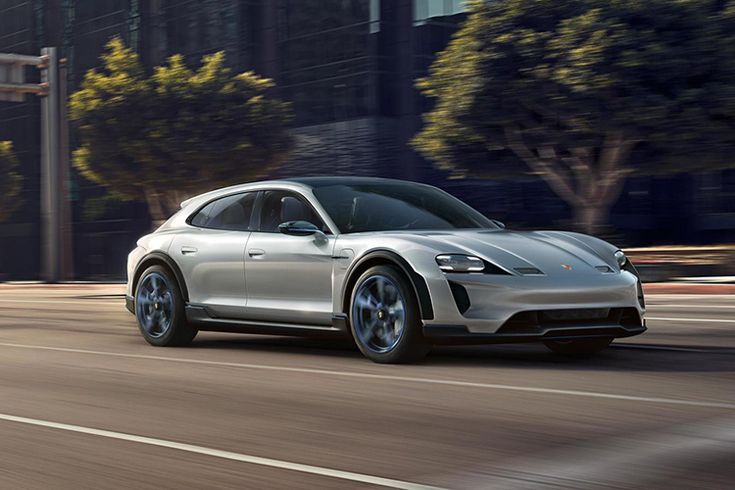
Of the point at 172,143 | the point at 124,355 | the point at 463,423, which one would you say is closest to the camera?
the point at 463,423

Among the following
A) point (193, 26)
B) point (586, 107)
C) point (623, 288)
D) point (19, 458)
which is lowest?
point (19, 458)

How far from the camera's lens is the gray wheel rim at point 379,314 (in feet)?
28.6

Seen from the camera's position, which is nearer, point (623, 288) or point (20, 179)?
point (623, 288)

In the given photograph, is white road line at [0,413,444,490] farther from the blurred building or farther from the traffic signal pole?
the blurred building

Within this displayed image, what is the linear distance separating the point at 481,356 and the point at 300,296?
1420mm

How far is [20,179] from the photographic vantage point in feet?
175

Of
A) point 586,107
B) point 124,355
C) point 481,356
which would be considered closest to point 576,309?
point 481,356

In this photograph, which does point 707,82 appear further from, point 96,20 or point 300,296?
point 96,20

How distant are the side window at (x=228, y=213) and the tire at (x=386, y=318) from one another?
5.71ft

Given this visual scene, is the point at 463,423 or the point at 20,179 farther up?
the point at 20,179

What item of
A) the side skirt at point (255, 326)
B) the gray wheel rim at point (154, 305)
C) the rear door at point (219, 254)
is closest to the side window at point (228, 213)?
the rear door at point (219, 254)

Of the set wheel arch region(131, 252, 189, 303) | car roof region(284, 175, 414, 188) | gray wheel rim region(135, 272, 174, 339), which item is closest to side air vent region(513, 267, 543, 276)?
car roof region(284, 175, 414, 188)

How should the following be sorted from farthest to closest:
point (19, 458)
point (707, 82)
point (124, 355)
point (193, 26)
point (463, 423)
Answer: point (193, 26) → point (707, 82) → point (124, 355) → point (463, 423) → point (19, 458)

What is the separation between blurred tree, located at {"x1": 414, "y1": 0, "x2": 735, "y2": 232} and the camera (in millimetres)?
25172
